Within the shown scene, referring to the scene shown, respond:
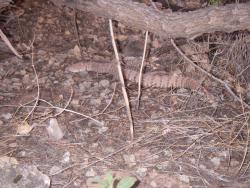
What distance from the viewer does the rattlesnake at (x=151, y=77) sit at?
3.31 m

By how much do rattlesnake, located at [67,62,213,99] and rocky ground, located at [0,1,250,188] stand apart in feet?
0.20

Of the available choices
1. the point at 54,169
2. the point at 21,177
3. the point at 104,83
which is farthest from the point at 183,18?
the point at 21,177

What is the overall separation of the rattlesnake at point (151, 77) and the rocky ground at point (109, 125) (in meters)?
0.06

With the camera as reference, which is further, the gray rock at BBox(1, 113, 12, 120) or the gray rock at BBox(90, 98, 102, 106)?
the gray rock at BBox(90, 98, 102, 106)

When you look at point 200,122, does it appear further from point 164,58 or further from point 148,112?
point 164,58

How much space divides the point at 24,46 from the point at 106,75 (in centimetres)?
98

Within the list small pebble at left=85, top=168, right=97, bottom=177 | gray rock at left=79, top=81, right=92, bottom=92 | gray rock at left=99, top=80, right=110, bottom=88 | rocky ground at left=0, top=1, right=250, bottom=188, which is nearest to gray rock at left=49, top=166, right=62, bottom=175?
rocky ground at left=0, top=1, right=250, bottom=188

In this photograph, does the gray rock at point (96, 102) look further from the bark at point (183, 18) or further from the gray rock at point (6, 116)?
the bark at point (183, 18)

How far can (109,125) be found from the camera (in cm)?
288

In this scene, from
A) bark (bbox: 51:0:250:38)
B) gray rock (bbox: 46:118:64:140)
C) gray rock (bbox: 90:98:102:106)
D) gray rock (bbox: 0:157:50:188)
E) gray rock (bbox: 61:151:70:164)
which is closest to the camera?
gray rock (bbox: 0:157:50:188)

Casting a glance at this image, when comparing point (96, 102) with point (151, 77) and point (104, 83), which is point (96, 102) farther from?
point (151, 77)

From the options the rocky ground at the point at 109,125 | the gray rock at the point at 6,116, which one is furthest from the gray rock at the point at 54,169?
the gray rock at the point at 6,116

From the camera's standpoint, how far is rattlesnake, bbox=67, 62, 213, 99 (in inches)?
130

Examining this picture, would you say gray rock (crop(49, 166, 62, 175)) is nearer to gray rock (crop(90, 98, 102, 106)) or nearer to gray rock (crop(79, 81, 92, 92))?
gray rock (crop(90, 98, 102, 106))
